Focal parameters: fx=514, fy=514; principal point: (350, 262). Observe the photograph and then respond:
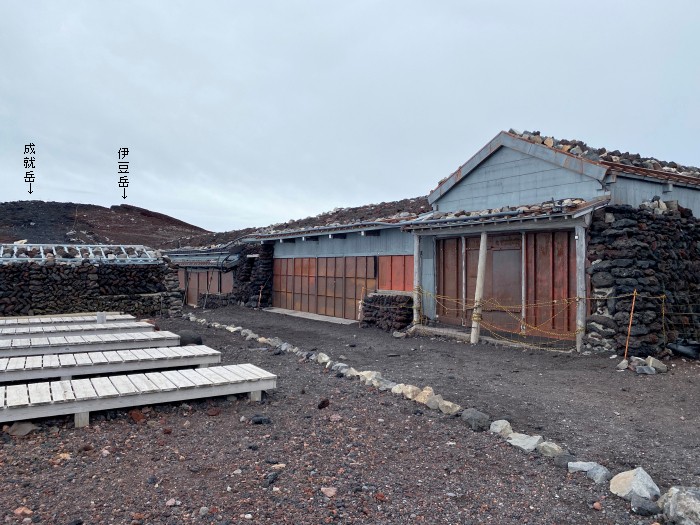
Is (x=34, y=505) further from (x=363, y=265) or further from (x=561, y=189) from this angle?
(x=363, y=265)

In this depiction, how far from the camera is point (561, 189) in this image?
1095 centimetres

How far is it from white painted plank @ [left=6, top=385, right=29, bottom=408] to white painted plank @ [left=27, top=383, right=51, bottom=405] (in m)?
0.05

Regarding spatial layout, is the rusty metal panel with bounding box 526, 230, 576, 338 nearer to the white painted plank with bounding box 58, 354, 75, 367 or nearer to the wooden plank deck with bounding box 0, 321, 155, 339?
the wooden plank deck with bounding box 0, 321, 155, 339

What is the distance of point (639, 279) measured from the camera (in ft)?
29.8

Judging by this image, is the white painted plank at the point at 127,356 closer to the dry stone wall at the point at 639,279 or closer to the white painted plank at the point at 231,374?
the white painted plank at the point at 231,374

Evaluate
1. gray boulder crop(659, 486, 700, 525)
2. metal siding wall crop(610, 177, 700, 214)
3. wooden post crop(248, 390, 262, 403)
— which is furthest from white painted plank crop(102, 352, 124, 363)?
metal siding wall crop(610, 177, 700, 214)

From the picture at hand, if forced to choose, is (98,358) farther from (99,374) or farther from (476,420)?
(476,420)

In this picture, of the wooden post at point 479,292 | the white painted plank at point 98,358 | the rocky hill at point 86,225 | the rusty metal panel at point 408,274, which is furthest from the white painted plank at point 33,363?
the rocky hill at point 86,225

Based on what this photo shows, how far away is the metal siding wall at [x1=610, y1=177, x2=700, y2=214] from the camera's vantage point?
1014cm

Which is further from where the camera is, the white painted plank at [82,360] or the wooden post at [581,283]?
the wooden post at [581,283]

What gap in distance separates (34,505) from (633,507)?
4212mm

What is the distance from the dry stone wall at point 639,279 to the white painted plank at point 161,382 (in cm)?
744

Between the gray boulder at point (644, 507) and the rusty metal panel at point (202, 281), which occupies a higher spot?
the rusty metal panel at point (202, 281)

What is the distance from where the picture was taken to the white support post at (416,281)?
1338 centimetres
